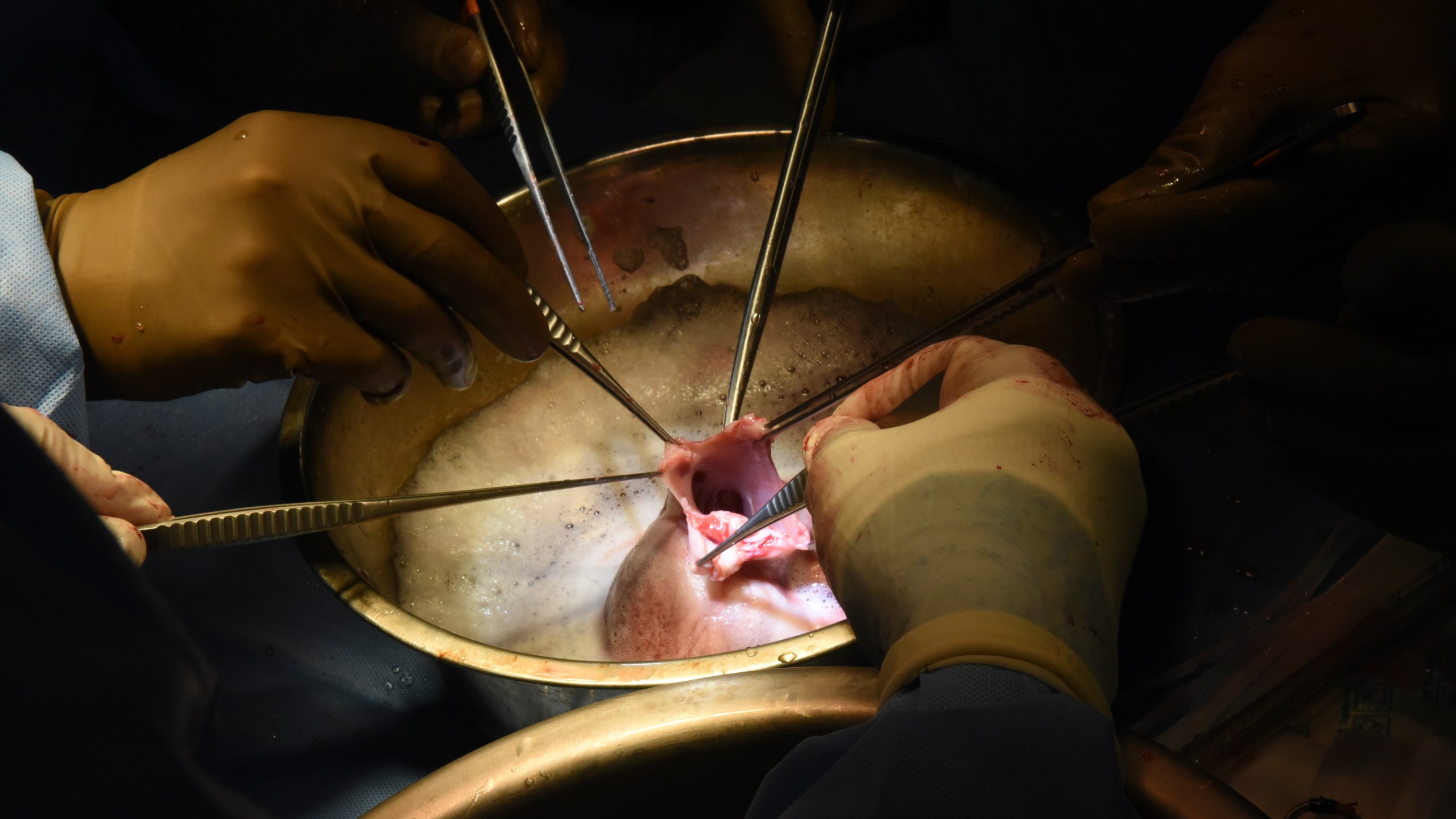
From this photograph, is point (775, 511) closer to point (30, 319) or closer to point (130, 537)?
point (130, 537)

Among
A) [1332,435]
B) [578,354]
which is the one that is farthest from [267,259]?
[1332,435]

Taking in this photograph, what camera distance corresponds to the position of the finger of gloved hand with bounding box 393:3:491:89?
1126 mm

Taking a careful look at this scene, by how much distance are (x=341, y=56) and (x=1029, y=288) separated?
1.06 m

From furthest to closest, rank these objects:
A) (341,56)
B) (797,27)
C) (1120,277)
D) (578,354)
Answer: (341,56), (797,27), (578,354), (1120,277)

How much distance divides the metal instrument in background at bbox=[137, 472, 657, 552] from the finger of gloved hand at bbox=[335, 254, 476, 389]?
0.58 feet

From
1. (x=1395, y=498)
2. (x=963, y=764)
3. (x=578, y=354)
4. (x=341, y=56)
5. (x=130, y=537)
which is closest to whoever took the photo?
(x=963, y=764)

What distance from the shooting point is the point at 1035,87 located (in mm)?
1295

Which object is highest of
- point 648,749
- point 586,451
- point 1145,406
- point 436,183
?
point 436,183

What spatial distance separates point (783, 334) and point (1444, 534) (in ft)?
2.76

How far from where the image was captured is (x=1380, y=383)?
63 centimetres

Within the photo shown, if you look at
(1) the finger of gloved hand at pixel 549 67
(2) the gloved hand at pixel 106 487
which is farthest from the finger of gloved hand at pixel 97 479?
(1) the finger of gloved hand at pixel 549 67

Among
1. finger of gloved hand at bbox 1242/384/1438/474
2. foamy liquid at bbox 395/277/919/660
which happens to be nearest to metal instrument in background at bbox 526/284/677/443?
foamy liquid at bbox 395/277/919/660

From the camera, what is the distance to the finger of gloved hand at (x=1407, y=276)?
1.92 ft

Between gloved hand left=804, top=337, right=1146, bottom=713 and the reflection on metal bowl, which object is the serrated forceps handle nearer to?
gloved hand left=804, top=337, right=1146, bottom=713
